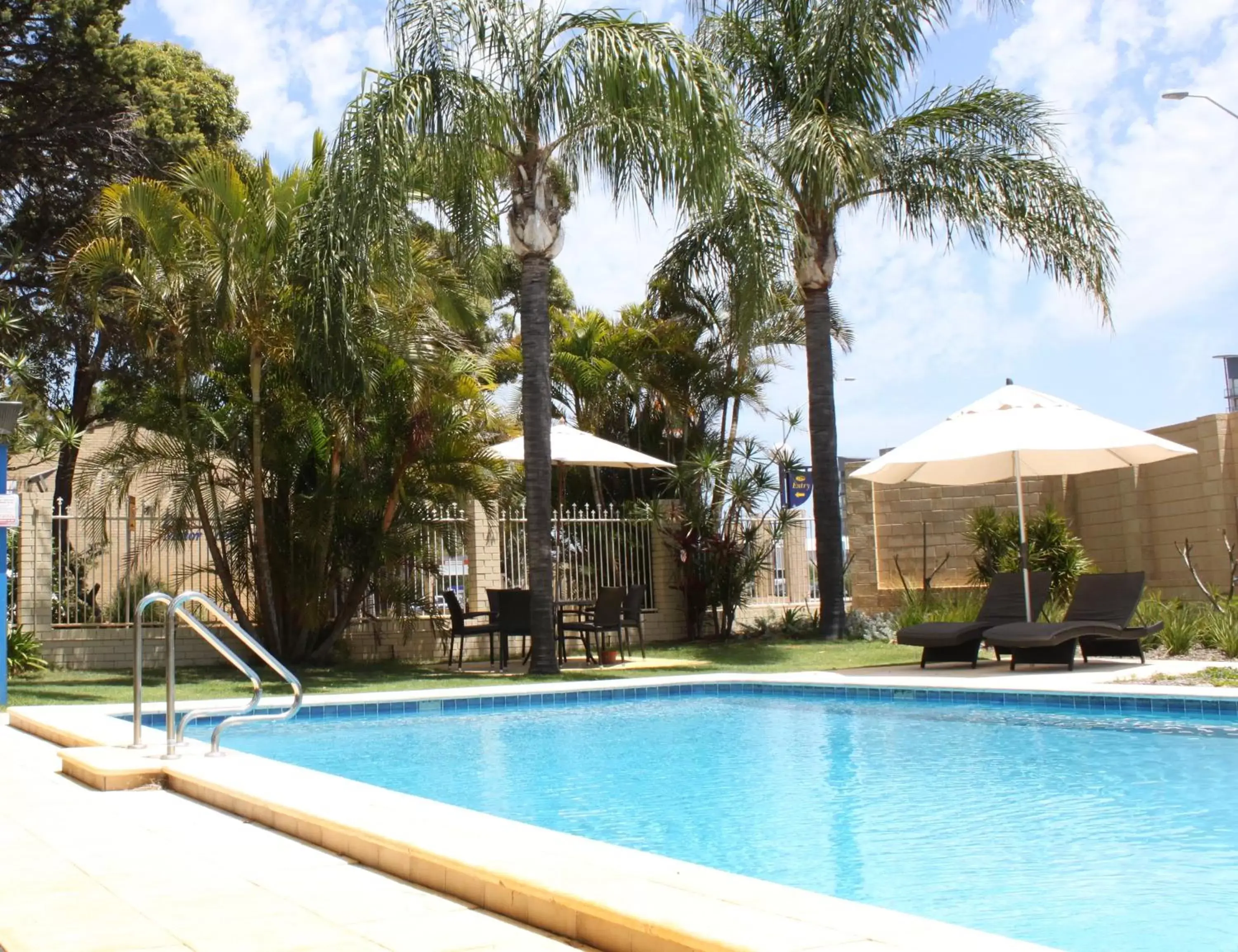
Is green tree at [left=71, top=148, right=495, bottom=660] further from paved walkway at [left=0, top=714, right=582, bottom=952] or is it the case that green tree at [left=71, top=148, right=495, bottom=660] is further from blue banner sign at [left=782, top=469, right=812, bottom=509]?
paved walkway at [left=0, top=714, right=582, bottom=952]

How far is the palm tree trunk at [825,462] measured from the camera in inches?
617

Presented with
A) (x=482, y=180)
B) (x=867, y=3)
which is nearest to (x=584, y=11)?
(x=482, y=180)

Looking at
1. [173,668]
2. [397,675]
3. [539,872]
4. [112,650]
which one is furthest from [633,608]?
[539,872]

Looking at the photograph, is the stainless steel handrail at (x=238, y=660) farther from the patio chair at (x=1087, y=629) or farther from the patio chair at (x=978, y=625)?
the patio chair at (x=978, y=625)

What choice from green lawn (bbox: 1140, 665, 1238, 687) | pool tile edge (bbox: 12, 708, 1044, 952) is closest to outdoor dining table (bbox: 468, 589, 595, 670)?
green lawn (bbox: 1140, 665, 1238, 687)

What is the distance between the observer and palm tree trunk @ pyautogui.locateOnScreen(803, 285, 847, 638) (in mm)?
15664

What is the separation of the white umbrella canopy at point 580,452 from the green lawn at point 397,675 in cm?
239

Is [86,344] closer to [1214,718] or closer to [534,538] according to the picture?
[534,538]

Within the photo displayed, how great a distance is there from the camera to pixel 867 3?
49.1 ft

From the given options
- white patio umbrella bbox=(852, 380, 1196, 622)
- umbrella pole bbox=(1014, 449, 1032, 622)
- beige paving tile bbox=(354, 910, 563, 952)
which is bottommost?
beige paving tile bbox=(354, 910, 563, 952)

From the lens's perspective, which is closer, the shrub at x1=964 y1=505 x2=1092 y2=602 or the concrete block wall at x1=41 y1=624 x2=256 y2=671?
the concrete block wall at x1=41 y1=624 x2=256 y2=671

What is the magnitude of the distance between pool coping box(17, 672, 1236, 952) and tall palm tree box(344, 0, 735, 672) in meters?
6.70

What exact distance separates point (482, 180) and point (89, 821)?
9114mm

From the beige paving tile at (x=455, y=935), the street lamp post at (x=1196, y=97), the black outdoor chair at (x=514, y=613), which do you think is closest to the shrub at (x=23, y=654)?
the black outdoor chair at (x=514, y=613)
